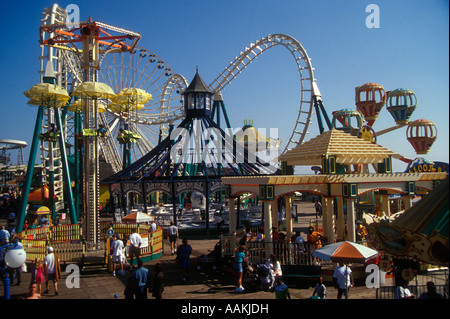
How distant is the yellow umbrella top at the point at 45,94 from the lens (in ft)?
60.4

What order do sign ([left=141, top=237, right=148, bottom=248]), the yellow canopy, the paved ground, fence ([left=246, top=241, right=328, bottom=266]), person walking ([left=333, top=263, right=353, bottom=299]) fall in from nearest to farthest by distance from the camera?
person walking ([left=333, top=263, right=353, bottom=299]) < the paved ground < fence ([left=246, top=241, right=328, bottom=266]) < sign ([left=141, top=237, right=148, bottom=248]) < the yellow canopy

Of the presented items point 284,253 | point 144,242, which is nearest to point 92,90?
point 144,242

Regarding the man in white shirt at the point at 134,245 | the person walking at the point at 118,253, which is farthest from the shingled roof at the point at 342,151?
the person walking at the point at 118,253

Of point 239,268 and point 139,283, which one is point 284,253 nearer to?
point 239,268

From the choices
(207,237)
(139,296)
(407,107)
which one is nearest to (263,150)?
(407,107)

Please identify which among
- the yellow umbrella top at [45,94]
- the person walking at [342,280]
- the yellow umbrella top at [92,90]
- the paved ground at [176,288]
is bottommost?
the paved ground at [176,288]

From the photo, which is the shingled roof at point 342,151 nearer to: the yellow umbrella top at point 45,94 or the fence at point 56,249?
the fence at point 56,249

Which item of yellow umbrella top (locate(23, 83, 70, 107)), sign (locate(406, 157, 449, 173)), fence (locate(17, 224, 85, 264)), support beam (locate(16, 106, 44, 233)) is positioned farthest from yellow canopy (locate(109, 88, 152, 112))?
sign (locate(406, 157, 449, 173))

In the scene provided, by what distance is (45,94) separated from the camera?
732 inches

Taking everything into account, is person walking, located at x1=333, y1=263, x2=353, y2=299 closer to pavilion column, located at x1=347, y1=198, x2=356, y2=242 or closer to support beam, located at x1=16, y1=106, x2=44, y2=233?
pavilion column, located at x1=347, y1=198, x2=356, y2=242

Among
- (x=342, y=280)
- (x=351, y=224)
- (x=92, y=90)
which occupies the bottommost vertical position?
(x=342, y=280)

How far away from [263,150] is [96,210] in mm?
29799

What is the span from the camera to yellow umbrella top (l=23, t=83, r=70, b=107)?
1841 centimetres
